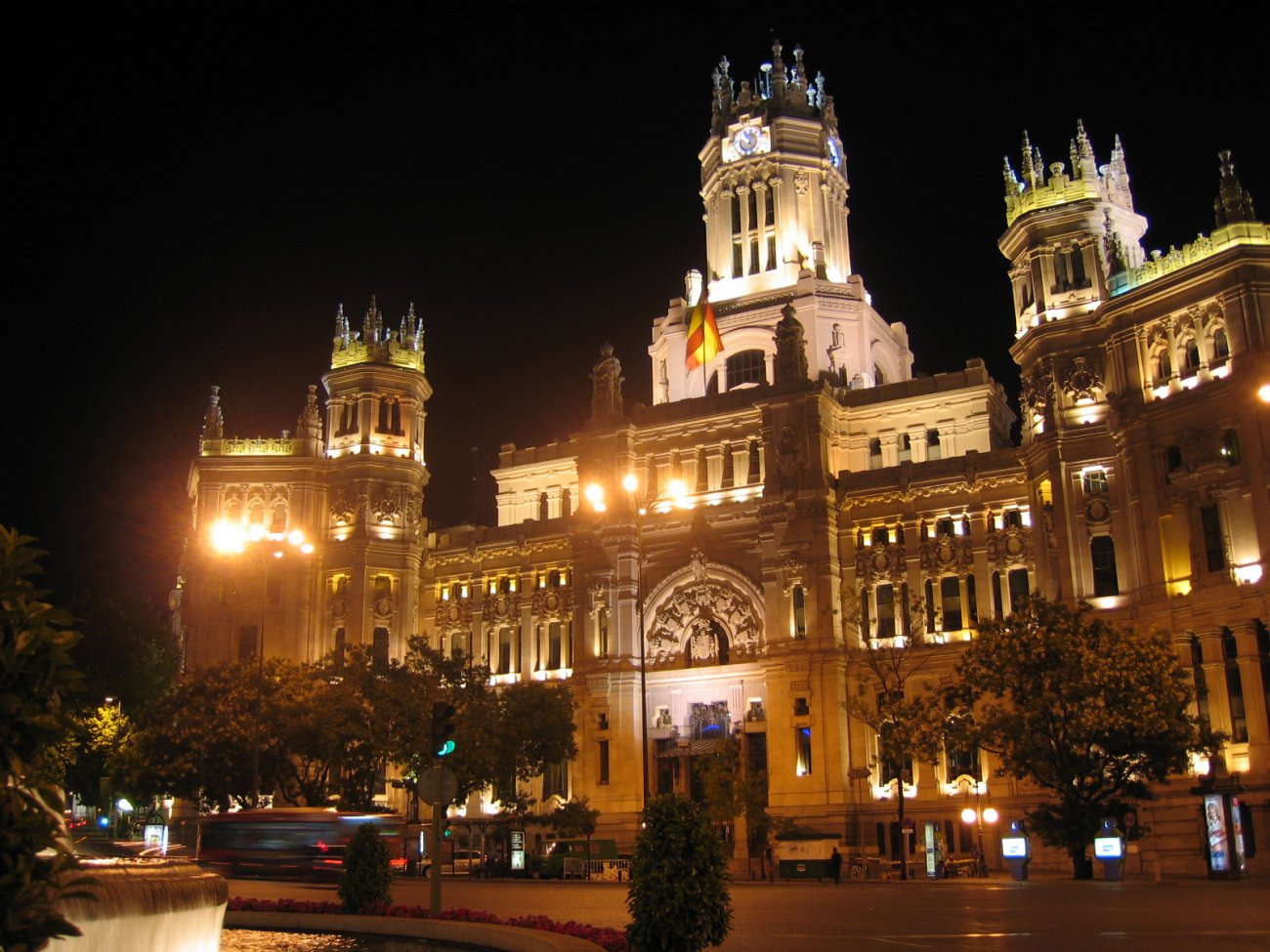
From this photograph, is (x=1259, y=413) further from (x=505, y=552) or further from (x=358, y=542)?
(x=358, y=542)

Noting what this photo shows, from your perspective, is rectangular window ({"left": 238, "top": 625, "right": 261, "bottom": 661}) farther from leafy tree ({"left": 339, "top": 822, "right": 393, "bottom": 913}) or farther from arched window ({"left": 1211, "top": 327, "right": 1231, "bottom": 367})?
arched window ({"left": 1211, "top": 327, "right": 1231, "bottom": 367})

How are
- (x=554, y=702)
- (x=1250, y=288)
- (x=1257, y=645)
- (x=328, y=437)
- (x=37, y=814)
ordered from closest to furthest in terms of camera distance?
(x=37, y=814), (x=1257, y=645), (x=1250, y=288), (x=554, y=702), (x=328, y=437)

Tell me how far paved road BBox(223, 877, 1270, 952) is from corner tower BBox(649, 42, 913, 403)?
147 feet

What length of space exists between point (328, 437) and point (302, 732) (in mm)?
26817

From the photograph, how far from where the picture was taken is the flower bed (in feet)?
62.7

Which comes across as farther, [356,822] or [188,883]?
[356,822]

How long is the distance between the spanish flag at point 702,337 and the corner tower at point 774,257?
2.60 feet

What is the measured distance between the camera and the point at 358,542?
78.0m

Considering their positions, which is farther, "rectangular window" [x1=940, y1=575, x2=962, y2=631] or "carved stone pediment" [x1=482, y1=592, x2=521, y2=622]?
"carved stone pediment" [x1=482, y1=592, x2=521, y2=622]

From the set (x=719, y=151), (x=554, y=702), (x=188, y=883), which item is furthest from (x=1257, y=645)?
(x=719, y=151)

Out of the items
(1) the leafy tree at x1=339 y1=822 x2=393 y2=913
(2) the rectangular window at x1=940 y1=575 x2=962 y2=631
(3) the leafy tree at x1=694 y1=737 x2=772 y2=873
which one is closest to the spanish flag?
(2) the rectangular window at x1=940 y1=575 x2=962 y2=631

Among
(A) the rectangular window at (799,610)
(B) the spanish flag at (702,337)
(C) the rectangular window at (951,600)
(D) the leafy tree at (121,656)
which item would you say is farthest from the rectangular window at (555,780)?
(D) the leafy tree at (121,656)

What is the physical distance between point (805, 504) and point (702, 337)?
1495 centimetres

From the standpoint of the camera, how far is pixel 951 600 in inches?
2630
